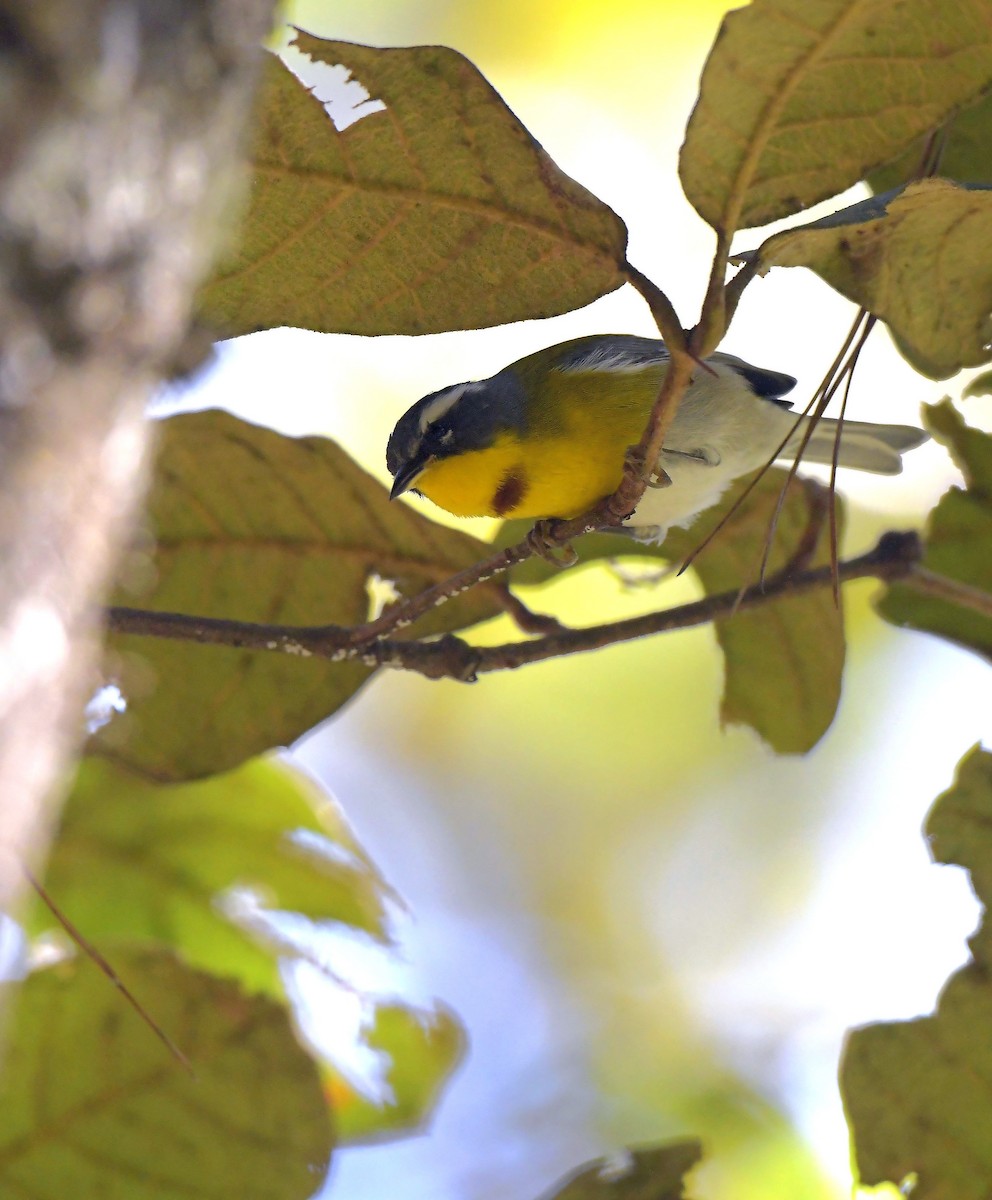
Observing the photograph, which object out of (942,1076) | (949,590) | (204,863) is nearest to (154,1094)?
(204,863)

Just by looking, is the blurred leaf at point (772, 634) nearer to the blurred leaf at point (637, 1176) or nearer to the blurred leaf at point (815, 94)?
the blurred leaf at point (637, 1176)

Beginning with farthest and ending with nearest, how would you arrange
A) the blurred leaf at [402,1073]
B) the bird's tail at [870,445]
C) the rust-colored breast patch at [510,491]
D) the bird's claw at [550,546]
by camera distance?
1. the bird's tail at [870,445]
2. the rust-colored breast patch at [510,491]
3. the blurred leaf at [402,1073]
4. the bird's claw at [550,546]

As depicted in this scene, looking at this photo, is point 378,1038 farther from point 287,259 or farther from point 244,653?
point 287,259

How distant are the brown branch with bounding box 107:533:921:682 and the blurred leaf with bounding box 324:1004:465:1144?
3.19 ft

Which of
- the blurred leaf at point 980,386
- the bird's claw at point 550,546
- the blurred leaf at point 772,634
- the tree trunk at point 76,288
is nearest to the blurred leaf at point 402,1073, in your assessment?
the blurred leaf at point 772,634

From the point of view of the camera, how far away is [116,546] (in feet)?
1.96

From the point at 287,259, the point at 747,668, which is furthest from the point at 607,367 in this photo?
the point at 287,259

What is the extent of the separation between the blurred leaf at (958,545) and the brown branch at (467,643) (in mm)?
317

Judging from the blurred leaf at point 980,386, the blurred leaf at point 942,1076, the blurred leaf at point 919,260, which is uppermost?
the blurred leaf at point 980,386

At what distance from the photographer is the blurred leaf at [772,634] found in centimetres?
221

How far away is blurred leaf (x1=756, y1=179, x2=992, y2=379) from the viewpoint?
1265 mm

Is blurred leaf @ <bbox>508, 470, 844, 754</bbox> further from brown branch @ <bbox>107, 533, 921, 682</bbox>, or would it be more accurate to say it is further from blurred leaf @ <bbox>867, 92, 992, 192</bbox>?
blurred leaf @ <bbox>867, 92, 992, 192</bbox>

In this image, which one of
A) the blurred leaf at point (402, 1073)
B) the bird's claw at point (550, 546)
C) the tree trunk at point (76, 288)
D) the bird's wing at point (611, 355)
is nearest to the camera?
the tree trunk at point (76, 288)

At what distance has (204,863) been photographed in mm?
2408
